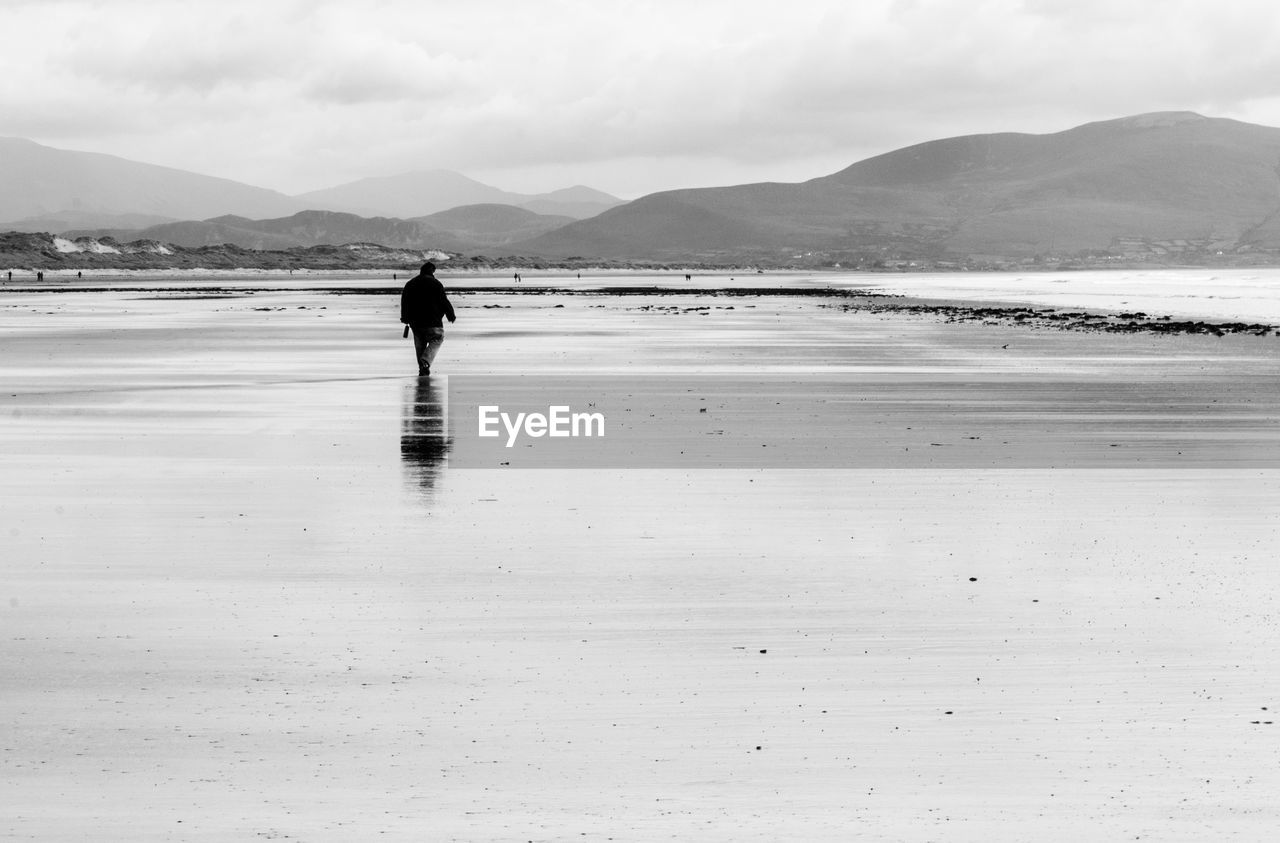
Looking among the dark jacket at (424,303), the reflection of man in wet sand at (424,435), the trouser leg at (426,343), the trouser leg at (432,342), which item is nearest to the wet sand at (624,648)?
the reflection of man in wet sand at (424,435)

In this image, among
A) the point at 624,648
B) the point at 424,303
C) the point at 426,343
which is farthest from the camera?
the point at 426,343

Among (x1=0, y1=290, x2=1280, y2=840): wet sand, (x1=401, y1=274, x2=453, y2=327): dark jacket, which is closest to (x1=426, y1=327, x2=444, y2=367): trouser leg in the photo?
(x1=401, y1=274, x2=453, y2=327): dark jacket

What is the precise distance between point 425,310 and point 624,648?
17.8 m

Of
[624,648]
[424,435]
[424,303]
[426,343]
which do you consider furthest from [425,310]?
[624,648]

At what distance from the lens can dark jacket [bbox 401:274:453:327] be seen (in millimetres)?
24812

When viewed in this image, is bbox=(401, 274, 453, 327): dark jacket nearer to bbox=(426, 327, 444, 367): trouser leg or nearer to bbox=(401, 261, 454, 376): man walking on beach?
bbox=(401, 261, 454, 376): man walking on beach

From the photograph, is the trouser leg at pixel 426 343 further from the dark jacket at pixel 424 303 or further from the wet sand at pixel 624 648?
the wet sand at pixel 624 648

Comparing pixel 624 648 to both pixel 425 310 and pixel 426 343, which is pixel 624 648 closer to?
pixel 425 310

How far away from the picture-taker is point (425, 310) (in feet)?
82.8

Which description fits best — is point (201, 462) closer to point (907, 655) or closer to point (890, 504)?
point (890, 504)

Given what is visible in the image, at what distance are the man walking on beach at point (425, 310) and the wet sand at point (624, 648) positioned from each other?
8067 mm

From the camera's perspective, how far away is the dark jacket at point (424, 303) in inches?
977

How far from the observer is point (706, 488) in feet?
44.4

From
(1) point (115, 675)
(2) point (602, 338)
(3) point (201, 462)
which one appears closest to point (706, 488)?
(3) point (201, 462)
